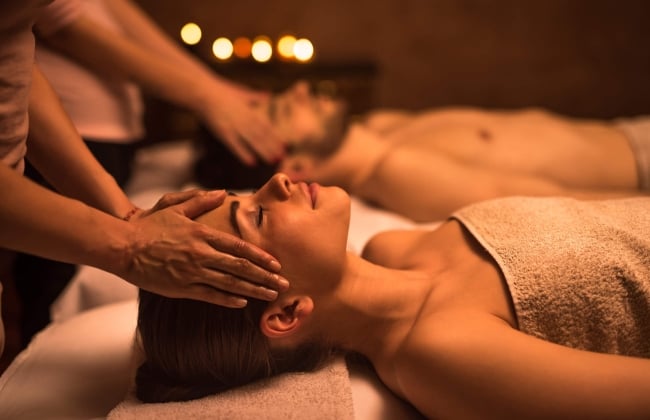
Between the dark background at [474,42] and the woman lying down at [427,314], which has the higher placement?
the dark background at [474,42]

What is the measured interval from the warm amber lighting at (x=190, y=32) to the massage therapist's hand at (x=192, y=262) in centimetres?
214

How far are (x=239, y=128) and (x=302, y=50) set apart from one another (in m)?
1.15

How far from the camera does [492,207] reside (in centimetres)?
124

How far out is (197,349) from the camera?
103 centimetres

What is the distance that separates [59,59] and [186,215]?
92cm

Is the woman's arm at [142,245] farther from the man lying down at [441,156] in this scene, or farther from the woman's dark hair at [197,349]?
the man lying down at [441,156]

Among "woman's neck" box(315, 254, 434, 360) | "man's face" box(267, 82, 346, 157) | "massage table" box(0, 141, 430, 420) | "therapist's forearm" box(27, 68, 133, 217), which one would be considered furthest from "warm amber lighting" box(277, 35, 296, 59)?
"woman's neck" box(315, 254, 434, 360)

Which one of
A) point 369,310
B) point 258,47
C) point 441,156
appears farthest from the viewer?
point 258,47

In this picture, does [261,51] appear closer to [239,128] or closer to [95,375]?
[239,128]

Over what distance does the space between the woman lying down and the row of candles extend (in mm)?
1849

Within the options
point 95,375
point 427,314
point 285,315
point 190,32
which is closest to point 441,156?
point 427,314

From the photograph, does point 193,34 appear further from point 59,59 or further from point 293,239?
point 293,239

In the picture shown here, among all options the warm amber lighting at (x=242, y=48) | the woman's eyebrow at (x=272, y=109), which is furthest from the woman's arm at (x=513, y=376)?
the warm amber lighting at (x=242, y=48)

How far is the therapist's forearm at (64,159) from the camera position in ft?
3.61
